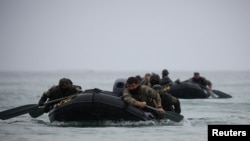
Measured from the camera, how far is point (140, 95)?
16.4 meters

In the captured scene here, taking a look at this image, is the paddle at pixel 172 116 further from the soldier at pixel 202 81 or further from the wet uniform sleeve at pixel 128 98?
the soldier at pixel 202 81

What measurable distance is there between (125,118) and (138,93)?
31.2 inches

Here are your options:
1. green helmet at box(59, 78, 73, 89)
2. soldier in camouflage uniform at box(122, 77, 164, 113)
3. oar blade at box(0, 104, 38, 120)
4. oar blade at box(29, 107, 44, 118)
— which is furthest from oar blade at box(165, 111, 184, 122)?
oar blade at box(0, 104, 38, 120)

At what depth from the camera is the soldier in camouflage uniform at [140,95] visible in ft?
52.3

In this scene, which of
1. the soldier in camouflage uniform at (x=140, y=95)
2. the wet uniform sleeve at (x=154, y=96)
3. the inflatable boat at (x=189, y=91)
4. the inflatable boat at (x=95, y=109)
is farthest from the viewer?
the inflatable boat at (x=189, y=91)

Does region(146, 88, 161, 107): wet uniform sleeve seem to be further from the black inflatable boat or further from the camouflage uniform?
the black inflatable boat

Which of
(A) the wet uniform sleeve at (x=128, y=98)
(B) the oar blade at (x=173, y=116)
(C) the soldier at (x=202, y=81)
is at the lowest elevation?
(B) the oar blade at (x=173, y=116)

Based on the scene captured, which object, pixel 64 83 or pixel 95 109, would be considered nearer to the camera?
pixel 95 109

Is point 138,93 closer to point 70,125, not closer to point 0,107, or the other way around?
point 70,125

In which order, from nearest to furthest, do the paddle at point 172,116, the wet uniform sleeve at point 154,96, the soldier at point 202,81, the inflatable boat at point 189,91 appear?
the wet uniform sleeve at point 154,96
the paddle at point 172,116
the inflatable boat at point 189,91
the soldier at point 202,81

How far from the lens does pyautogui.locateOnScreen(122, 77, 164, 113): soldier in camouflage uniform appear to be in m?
15.9

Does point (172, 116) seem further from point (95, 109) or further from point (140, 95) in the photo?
point (95, 109)

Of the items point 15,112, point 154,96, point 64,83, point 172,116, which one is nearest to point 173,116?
point 172,116

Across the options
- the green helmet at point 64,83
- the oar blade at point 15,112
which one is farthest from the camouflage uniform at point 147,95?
the oar blade at point 15,112
